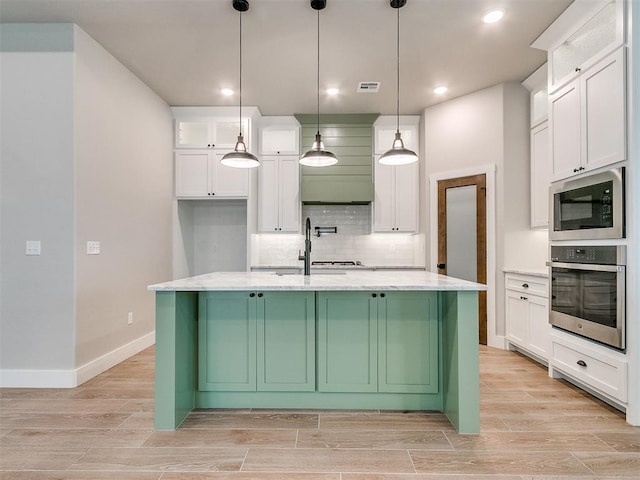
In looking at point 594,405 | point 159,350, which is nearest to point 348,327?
point 159,350

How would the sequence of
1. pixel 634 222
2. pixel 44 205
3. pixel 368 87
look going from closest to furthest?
pixel 634 222
pixel 44 205
pixel 368 87

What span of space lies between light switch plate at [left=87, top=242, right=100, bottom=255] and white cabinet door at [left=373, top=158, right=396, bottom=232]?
3.29 m

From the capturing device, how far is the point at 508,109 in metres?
4.00

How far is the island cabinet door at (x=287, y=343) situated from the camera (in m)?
2.45

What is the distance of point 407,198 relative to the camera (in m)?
4.95

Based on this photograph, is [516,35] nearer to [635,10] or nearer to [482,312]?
[635,10]

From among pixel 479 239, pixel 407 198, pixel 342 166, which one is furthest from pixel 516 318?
pixel 342 166

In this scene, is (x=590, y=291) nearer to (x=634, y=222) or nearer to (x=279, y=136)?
(x=634, y=222)

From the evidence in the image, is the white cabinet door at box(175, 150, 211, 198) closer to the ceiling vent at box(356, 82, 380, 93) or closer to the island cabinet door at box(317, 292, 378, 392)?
the ceiling vent at box(356, 82, 380, 93)

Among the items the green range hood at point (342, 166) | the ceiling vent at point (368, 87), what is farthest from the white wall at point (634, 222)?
the green range hood at point (342, 166)

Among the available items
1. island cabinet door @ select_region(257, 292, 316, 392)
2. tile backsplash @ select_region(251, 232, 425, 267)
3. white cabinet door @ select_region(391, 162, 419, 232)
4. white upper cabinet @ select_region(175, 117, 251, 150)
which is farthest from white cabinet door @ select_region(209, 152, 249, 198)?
island cabinet door @ select_region(257, 292, 316, 392)

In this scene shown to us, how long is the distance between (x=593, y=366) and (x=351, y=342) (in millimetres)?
1745

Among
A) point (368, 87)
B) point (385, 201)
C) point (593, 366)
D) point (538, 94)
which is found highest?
point (368, 87)

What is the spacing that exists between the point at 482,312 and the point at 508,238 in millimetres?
892
